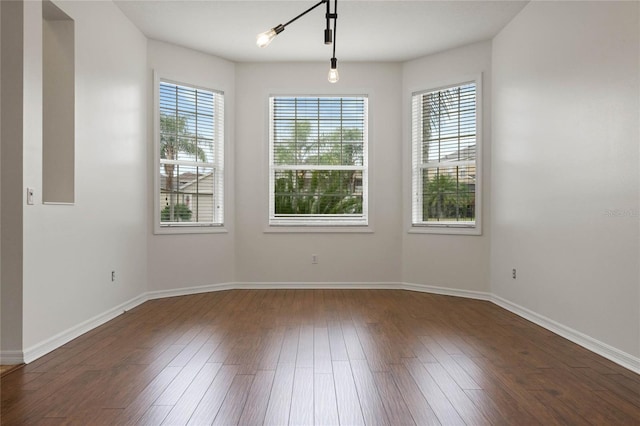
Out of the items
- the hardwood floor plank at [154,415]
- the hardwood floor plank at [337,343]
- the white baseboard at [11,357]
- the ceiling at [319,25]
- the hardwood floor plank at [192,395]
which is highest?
the ceiling at [319,25]

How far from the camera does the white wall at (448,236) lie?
5.39 metres

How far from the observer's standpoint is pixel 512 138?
15.8 ft

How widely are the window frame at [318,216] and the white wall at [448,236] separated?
0.48 meters

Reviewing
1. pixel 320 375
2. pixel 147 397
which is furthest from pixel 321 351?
pixel 147 397

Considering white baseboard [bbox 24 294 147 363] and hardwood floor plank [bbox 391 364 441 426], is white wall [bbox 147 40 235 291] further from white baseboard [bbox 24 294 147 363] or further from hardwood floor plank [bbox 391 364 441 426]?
hardwood floor plank [bbox 391 364 441 426]

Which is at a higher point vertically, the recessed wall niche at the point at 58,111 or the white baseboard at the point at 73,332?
the recessed wall niche at the point at 58,111

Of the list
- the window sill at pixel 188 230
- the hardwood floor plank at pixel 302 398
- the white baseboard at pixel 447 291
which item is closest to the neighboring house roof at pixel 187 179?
the window sill at pixel 188 230

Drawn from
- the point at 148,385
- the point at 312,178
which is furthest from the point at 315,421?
the point at 312,178

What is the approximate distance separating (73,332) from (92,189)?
120 cm

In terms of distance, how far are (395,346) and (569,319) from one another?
1.46m

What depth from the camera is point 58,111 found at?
12.2ft

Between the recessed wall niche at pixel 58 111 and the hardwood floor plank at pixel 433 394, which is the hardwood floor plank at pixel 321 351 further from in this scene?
the recessed wall niche at pixel 58 111

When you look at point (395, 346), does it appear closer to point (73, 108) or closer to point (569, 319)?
point (569, 319)

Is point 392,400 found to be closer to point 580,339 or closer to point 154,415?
point 154,415
